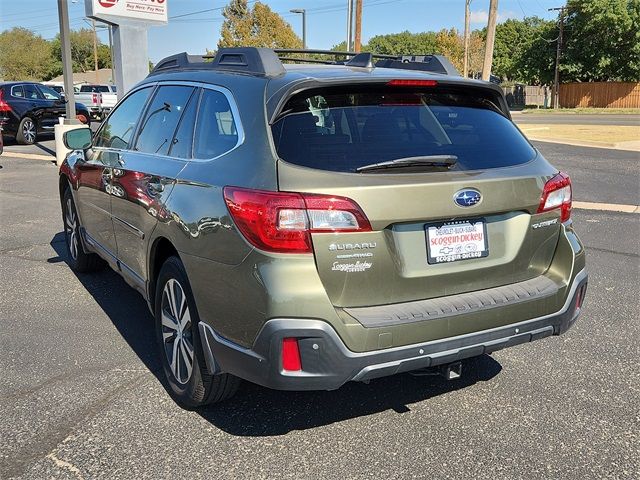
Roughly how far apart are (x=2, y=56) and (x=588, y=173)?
297ft

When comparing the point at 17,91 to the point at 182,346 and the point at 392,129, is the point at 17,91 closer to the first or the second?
the point at 182,346

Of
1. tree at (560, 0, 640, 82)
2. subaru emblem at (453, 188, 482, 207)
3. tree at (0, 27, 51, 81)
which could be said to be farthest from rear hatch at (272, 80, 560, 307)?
tree at (0, 27, 51, 81)

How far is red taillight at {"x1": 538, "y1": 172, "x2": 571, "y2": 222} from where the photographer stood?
3.11m

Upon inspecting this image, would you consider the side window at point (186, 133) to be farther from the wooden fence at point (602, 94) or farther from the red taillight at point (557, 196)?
the wooden fence at point (602, 94)

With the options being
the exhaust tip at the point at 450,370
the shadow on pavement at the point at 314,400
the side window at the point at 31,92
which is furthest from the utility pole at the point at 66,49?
the exhaust tip at the point at 450,370

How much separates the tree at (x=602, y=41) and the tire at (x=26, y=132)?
42666 mm

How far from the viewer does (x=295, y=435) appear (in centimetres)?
311

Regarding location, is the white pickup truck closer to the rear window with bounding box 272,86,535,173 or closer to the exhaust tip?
the rear window with bounding box 272,86,535,173

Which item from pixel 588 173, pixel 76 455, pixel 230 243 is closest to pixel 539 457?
pixel 230 243

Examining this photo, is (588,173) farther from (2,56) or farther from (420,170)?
(2,56)

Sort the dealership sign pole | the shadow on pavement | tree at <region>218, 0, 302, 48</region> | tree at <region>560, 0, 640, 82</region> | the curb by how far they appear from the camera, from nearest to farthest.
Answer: the shadow on pavement, the dealership sign pole, the curb, tree at <region>218, 0, 302, 48</region>, tree at <region>560, 0, 640, 82</region>

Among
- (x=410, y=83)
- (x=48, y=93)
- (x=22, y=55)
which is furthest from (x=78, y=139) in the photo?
(x=22, y=55)

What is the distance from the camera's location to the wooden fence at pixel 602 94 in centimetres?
5100

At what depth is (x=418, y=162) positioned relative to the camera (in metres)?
2.81
